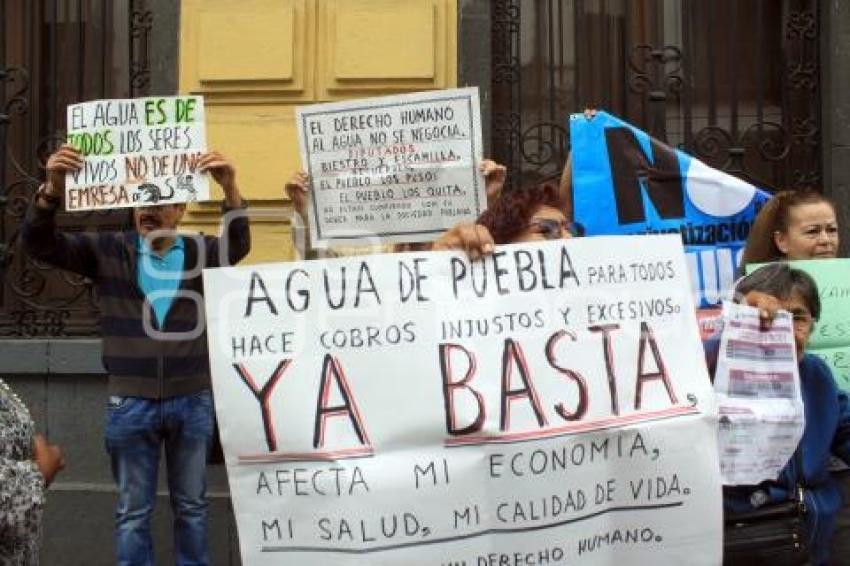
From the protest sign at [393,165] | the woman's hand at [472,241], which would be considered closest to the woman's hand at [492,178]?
the protest sign at [393,165]

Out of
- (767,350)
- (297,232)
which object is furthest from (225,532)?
(767,350)

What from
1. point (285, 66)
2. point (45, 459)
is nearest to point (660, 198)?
point (45, 459)

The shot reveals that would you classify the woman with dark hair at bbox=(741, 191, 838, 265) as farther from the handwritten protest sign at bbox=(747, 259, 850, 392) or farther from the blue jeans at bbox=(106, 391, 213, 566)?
the blue jeans at bbox=(106, 391, 213, 566)

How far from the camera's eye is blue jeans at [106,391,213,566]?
450 centimetres

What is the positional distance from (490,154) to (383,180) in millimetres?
2327

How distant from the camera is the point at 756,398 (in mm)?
2900

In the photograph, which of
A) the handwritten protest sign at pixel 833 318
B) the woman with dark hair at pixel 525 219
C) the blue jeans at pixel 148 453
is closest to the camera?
the woman with dark hair at pixel 525 219

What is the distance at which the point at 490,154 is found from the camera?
6336 millimetres

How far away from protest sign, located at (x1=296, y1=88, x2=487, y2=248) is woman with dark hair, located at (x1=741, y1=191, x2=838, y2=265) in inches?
39.6

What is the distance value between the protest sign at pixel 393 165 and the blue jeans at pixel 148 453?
102 cm

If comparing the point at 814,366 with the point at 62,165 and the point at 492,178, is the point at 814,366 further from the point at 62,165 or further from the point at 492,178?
the point at 62,165

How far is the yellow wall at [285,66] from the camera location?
6.20m

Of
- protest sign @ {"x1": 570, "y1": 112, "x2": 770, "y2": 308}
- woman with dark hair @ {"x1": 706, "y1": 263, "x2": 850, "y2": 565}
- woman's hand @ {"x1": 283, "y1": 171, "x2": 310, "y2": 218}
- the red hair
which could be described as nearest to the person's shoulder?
woman with dark hair @ {"x1": 706, "y1": 263, "x2": 850, "y2": 565}

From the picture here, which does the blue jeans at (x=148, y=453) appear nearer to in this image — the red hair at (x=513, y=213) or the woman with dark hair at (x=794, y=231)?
the red hair at (x=513, y=213)
